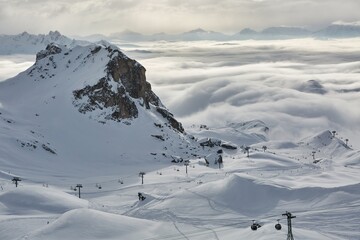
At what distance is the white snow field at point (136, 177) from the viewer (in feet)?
145

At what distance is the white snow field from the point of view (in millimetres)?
44312

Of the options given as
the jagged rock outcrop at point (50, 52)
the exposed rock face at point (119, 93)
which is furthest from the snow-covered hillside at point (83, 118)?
the jagged rock outcrop at point (50, 52)

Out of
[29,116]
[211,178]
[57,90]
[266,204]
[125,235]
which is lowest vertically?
[125,235]

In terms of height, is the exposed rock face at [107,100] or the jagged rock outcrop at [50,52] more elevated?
the jagged rock outcrop at [50,52]

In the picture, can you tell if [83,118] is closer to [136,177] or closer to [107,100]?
[107,100]

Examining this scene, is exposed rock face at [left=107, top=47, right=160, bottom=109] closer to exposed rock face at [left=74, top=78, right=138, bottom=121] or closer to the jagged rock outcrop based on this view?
exposed rock face at [left=74, top=78, right=138, bottom=121]

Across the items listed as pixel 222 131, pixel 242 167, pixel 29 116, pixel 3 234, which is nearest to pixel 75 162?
pixel 29 116

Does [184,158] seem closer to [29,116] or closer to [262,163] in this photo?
[262,163]

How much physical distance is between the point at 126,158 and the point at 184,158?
1624 centimetres

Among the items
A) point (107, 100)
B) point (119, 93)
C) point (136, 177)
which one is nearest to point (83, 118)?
point (107, 100)

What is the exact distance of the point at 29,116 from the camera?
5017 inches

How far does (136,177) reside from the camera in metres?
95.0

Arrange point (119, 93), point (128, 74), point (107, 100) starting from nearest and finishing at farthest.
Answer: point (107, 100) → point (119, 93) → point (128, 74)

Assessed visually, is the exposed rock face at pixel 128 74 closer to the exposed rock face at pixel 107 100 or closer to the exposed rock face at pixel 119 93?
the exposed rock face at pixel 119 93
